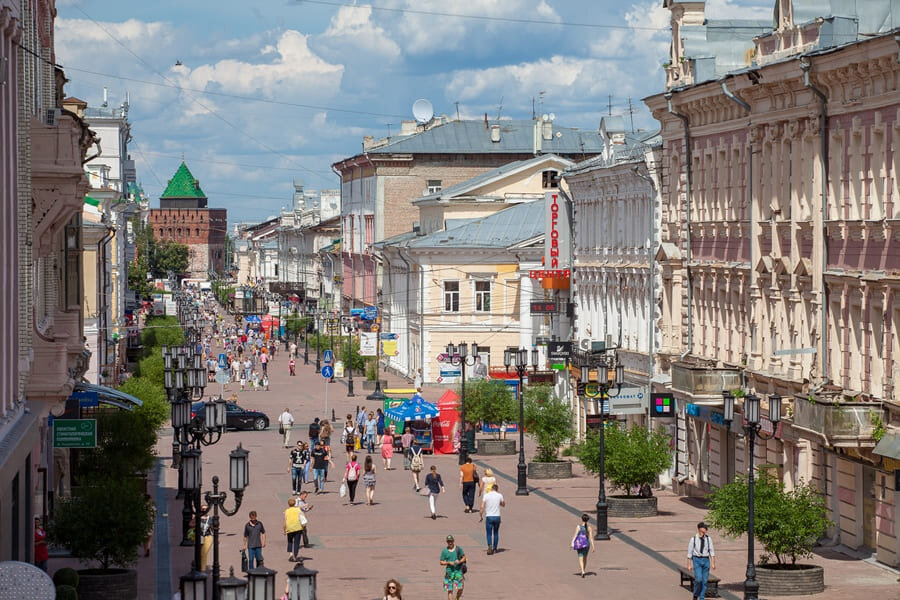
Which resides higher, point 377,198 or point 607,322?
point 377,198

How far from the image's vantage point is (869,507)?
3041 cm

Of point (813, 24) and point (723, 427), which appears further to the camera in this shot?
point (723, 427)

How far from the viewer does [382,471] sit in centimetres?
4900

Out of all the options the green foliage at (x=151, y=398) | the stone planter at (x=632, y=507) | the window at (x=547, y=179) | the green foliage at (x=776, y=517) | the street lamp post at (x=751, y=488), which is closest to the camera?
the street lamp post at (x=751, y=488)

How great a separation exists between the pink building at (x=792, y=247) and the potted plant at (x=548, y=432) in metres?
3.94

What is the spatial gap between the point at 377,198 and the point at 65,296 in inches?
2621

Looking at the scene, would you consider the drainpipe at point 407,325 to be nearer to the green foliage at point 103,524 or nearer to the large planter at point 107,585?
the green foliage at point 103,524

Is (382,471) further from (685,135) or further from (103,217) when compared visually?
(103,217)

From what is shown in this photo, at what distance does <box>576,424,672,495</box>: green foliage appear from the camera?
36.7 m

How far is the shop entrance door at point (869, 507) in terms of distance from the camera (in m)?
30.2

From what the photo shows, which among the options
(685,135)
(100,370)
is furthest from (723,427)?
(100,370)

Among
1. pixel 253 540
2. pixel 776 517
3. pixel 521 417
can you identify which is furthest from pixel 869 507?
pixel 521 417

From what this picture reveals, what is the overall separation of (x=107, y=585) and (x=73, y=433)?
3087 millimetres

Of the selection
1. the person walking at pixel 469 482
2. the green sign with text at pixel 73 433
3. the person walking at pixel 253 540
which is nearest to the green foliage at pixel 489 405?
the person walking at pixel 469 482
